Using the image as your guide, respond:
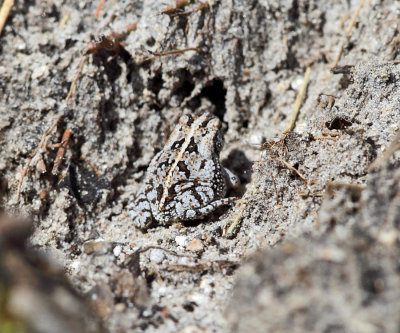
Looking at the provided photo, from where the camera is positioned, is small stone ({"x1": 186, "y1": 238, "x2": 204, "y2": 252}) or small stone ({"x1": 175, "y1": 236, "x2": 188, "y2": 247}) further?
small stone ({"x1": 175, "y1": 236, "x2": 188, "y2": 247})

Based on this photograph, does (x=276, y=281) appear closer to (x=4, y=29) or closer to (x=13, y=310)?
(x=13, y=310)

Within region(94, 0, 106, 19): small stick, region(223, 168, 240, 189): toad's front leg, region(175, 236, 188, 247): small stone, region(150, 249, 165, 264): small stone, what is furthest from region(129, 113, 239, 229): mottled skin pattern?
region(94, 0, 106, 19): small stick

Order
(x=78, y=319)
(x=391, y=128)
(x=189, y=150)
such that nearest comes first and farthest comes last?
1. (x=78, y=319)
2. (x=391, y=128)
3. (x=189, y=150)

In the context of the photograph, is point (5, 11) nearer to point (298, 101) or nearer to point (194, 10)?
point (194, 10)

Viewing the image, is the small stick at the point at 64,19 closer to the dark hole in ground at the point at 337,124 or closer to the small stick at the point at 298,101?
the small stick at the point at 298,101

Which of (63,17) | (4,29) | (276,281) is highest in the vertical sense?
(63,17)

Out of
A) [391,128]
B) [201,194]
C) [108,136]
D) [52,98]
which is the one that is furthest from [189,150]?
[391,128]

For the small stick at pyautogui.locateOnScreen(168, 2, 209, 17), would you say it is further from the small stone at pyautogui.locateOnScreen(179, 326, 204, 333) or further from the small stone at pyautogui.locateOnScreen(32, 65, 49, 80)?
the small stone at pyautogui.locateOnScreen(179, 326, 204, 333)
